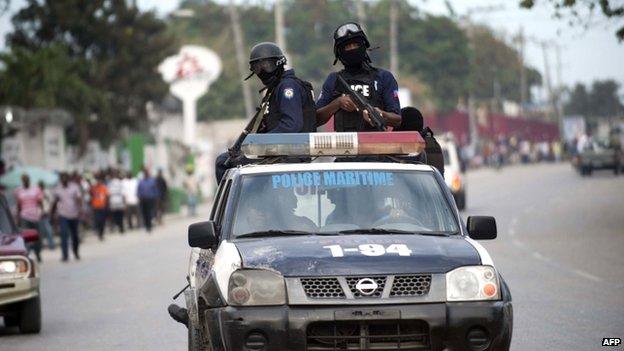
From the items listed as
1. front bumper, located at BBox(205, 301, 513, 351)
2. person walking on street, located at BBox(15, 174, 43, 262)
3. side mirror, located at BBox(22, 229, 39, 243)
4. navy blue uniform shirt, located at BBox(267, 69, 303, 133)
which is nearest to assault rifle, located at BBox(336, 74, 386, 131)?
navy blue uniform shirt, located at BBox(267, 69, 303, 133)

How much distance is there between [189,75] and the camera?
6291 centimetres

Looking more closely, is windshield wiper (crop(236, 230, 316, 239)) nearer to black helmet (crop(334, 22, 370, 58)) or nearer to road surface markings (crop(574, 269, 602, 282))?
black helmet (crop(334, 22, 370, 58))

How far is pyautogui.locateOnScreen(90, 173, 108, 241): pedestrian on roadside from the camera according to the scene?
36156mm

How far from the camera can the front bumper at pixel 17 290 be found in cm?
1426

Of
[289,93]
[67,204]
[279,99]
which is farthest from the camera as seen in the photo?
[67,204]

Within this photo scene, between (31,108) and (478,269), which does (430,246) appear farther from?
(31,108)

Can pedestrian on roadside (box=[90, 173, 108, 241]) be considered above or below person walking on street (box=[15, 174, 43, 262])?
below

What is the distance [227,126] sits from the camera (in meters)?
84.6

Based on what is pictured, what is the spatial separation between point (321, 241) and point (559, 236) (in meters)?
21.4

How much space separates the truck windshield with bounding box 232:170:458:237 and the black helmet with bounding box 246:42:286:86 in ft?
6.00

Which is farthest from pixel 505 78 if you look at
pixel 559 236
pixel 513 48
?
pixel 559 236

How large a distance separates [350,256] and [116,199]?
30.1m

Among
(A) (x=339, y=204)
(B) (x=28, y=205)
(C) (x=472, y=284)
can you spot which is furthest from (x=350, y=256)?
(B) (x=28, y=205)

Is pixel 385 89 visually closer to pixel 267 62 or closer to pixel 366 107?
pixel 366 107
